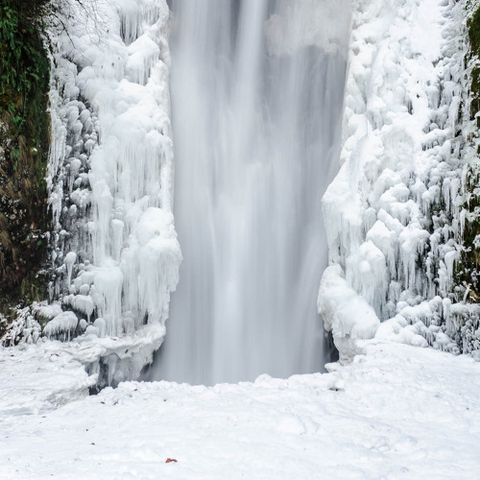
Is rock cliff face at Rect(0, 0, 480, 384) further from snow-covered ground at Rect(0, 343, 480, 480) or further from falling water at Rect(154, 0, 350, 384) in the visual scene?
falling water at Rect(154, 0, 350, 384)

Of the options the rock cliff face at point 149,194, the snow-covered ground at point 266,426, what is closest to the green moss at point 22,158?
the rock cliff face at point 149,194

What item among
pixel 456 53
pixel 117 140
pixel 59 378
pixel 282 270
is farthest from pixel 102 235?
pixel 456 53

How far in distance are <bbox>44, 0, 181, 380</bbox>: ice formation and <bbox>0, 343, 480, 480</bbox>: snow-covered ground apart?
3.80 ft

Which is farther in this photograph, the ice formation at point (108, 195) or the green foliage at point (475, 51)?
the ice formation at point (108, 195)

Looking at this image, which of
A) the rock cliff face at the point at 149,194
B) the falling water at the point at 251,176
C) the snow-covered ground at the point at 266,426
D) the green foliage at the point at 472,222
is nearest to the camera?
the snow-covered ground at the point at 266,426

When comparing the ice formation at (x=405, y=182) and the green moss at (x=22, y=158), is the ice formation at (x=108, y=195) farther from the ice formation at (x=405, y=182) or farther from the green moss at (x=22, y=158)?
the ice formation at (x=405, y=182)

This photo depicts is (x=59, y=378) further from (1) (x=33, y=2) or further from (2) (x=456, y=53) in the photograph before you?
(2) (x=456, y=53)

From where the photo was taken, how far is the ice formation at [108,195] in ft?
24.8

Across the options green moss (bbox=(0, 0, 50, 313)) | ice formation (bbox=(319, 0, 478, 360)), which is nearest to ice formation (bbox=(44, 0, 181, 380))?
green moss (bbox=(0, 0, 50, 313))

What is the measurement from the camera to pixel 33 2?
25.0 ft

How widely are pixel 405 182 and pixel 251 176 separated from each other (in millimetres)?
3057

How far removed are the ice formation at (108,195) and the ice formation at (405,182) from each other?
2.41 m

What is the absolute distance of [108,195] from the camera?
782cm

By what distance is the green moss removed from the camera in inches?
292
